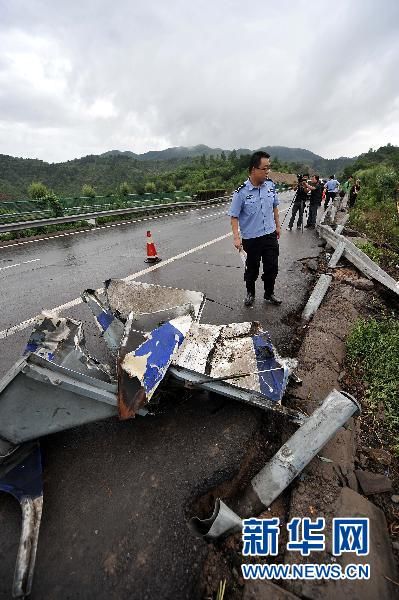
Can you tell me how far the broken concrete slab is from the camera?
203 centimetres

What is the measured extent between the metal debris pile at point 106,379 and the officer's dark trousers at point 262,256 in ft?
5.51

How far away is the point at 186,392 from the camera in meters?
2.58

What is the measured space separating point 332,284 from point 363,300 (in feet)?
2.23

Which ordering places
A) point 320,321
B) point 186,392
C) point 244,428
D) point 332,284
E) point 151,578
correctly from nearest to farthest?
1. point 151,578
2. point 244,428
3. point 186,392
4. point 320,321
5. point 332,284

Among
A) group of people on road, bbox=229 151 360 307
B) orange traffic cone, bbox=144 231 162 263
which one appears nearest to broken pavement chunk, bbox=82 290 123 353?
group of people on road, bbox=229 151 360 307

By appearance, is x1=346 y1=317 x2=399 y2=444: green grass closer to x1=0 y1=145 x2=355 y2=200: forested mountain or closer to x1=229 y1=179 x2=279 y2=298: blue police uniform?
x1=229 y1=179 x2=279 y2=298: blue police uniform

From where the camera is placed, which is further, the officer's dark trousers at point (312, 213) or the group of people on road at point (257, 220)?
the officer's dark trousers at point (312, 213)

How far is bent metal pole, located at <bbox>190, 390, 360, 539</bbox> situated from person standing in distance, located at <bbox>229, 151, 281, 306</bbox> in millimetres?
2403

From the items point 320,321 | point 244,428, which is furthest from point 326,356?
point 244,428

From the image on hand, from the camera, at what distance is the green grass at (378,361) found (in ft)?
8.97

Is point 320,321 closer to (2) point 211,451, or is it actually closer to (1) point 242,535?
(2) point 211,451

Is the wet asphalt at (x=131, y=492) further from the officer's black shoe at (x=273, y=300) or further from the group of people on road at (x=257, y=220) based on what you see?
the group of people on road at (x=257, y=220)

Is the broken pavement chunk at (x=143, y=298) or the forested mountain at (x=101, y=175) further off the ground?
the forested mountain at (x=101, y=175)

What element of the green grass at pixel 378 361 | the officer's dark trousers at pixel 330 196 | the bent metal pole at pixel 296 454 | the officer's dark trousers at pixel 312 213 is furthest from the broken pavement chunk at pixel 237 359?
the officer's dark trousers at pixel 330 196
